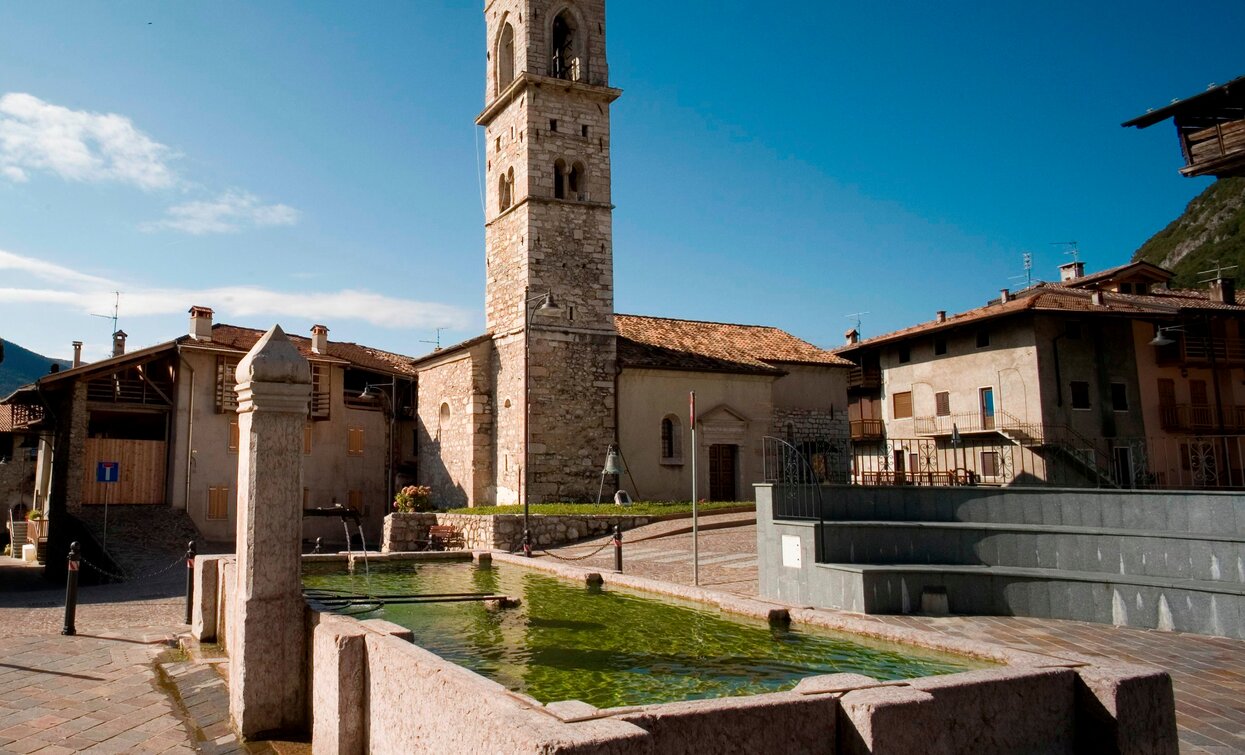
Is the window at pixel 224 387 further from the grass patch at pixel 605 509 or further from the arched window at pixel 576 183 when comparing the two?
the arched window at pixel 576 183

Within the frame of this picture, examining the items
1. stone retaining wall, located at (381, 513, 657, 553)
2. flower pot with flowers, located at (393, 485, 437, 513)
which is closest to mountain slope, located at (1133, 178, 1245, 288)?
stone retaining wall, located at (381, 513, 657, 553)

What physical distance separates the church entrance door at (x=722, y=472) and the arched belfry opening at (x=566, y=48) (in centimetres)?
1312

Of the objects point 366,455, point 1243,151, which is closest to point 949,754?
point 1243,151

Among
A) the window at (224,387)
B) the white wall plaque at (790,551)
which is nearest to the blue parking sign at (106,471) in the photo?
the window at (224,387)

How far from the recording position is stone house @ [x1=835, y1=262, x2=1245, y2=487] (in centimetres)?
2759

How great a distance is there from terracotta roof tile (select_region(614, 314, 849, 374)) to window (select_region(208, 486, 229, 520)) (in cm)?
1340

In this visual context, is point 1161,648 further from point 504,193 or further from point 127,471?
point 127,471

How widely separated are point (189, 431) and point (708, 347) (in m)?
17.4

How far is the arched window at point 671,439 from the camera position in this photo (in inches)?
1041

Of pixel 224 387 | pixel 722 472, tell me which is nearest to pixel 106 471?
pixel 224 387

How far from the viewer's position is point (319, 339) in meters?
30.1

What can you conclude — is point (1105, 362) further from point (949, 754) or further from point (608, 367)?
point (949, 754)

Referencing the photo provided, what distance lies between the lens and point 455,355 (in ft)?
88.1

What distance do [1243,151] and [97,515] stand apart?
27.3m
